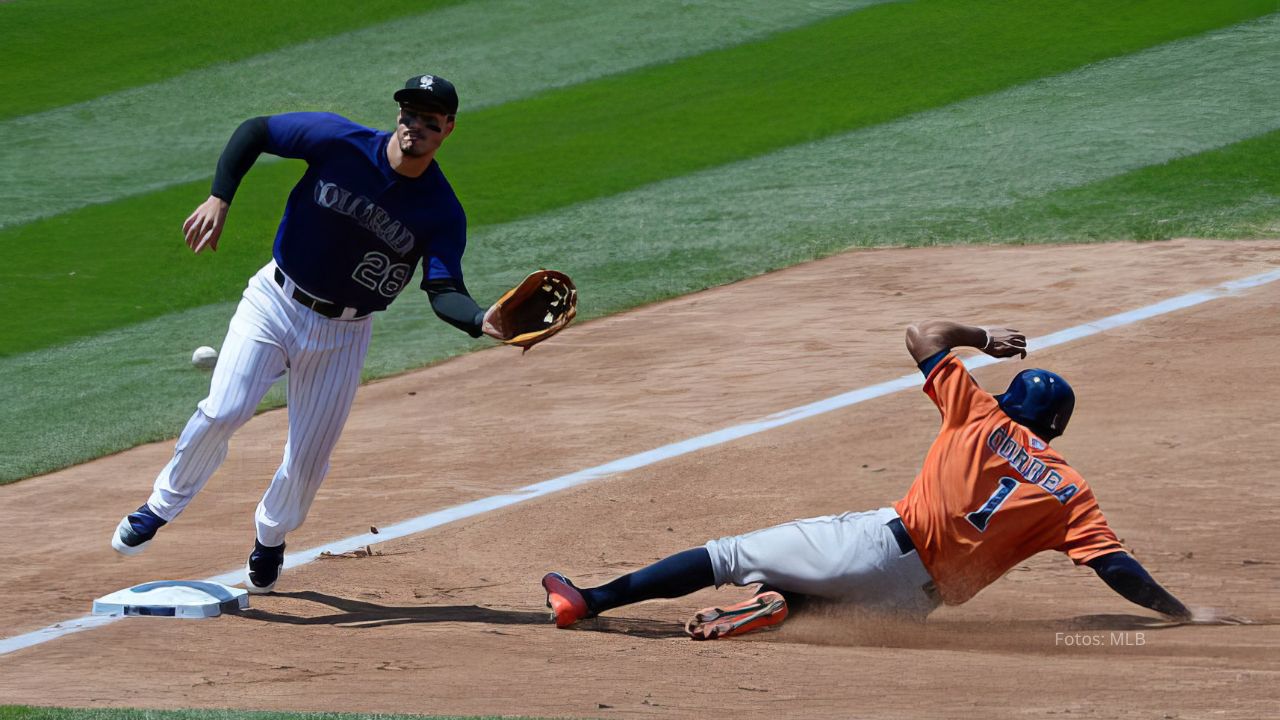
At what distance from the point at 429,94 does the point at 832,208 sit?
680 centimetres

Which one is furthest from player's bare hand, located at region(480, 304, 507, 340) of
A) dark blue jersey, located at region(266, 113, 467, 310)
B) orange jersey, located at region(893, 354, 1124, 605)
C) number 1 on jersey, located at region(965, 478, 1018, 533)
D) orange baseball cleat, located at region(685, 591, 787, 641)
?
number 1 on jersey, located at region(965, 478, 1018, 533)

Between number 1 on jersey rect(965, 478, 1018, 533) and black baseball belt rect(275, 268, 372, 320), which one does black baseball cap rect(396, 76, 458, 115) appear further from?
number 1 on jersey rect(965, 478, 1018, 533)

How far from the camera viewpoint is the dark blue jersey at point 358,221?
5.36 m

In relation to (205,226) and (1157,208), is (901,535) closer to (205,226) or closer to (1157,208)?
(205,226)

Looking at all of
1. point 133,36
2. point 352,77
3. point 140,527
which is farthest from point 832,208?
point 133,36

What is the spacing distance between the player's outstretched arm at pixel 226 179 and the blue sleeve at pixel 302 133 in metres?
0.04

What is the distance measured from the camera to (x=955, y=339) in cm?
511

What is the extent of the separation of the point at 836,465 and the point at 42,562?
3544 mm

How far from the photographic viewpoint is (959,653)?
476 centimetres

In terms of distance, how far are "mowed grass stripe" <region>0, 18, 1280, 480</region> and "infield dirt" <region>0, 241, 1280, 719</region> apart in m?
0.55

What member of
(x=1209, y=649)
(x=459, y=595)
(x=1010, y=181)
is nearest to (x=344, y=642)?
(x=459, y=595)

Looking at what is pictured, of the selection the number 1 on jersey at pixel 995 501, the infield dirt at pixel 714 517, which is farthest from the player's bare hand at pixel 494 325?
the number 1 on jersey at pixel 995 501

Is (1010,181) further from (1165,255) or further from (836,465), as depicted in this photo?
(836,465)

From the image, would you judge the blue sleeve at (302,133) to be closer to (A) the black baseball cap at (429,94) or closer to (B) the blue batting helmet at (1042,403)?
(A) the black baseball cap at (429,94)
